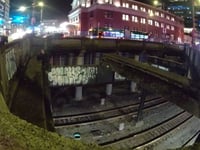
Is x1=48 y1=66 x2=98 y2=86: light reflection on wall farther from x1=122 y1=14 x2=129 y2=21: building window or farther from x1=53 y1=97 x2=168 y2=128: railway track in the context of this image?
x1=122 y1=14 x2=129 y2=21: building window

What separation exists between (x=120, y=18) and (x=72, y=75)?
49.4 metres

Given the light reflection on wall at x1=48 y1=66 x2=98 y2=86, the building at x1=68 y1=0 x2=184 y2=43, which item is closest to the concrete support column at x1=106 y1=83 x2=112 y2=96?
the light reflection on wall at x1=48 y1=66 x2=98 y2=86

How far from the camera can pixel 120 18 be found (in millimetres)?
76750

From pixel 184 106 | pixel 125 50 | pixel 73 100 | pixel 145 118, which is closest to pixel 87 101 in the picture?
pixel 73 100

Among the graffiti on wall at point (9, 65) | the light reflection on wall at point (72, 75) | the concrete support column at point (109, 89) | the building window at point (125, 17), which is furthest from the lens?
the building window at point (125, 17)

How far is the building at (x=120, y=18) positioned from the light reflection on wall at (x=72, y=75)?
32120mm

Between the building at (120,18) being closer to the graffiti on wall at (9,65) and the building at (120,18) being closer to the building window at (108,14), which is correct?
the building window at (108,14)

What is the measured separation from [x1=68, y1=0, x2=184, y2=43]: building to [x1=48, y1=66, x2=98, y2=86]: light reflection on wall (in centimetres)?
3212

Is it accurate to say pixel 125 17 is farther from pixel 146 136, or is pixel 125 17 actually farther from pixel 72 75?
pixel 146 136

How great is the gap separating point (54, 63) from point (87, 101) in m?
5.44

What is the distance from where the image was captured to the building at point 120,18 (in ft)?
237

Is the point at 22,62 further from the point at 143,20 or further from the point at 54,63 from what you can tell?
the point at 143,20

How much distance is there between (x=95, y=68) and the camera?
106 feet

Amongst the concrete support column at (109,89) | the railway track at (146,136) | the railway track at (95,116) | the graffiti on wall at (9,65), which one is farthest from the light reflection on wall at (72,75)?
the graffiti on wall at (9,65)
